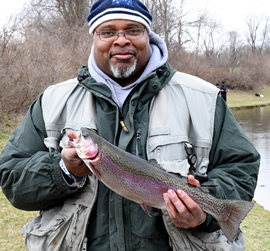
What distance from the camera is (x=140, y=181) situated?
215 centimetres

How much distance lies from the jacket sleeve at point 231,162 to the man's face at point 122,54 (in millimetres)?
611

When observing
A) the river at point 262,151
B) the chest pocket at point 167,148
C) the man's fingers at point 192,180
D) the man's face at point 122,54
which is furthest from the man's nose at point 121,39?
the river at point 262,151

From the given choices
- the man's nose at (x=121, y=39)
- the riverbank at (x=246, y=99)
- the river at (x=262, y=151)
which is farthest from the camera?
the riverbank at (x=246, y=99)

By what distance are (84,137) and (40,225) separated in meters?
0.69

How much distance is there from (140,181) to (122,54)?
0.87 m

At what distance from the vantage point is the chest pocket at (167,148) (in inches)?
90.6

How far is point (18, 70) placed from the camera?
1559 centimetres

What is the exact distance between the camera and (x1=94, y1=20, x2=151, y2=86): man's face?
254cm

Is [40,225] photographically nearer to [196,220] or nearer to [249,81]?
[196,220]

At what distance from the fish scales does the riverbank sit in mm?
29093

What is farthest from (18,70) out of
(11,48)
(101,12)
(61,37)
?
(101,12)

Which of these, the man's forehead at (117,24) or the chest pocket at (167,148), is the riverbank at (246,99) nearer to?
the man's forehead at (117,24)

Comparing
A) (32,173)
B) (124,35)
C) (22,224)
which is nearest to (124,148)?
(32,173)

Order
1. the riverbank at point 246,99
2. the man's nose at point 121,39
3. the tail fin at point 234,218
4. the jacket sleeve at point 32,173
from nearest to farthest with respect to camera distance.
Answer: the tail fin at point 234,218 → the jacket sleeve at point 32,173 → the man's nose at point 121,39 → the riverbank at point 246,99
